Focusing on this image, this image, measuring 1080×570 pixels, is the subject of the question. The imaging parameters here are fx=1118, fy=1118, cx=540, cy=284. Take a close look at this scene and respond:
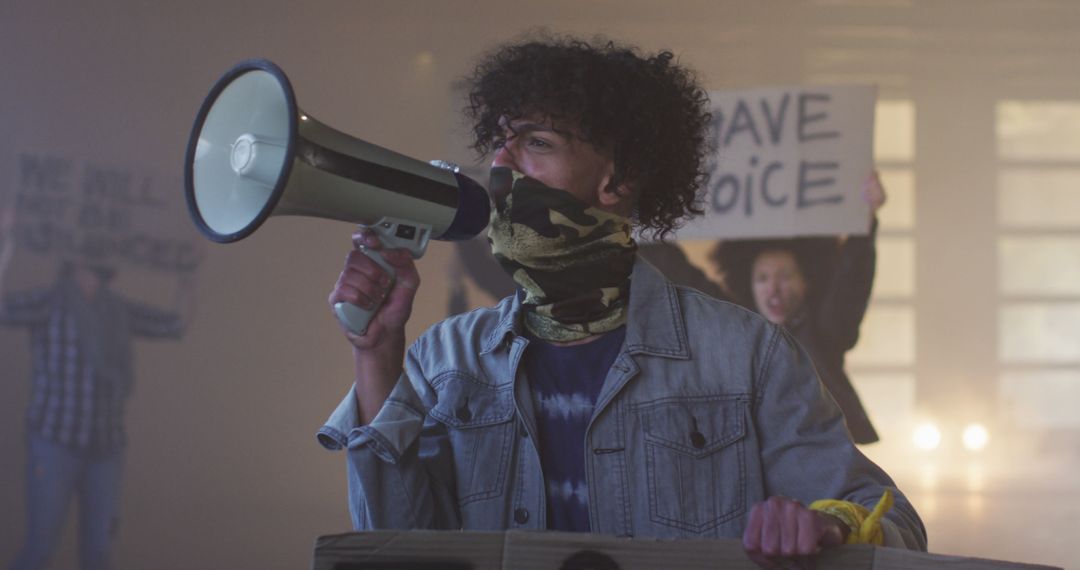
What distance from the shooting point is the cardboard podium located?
1.02 metres

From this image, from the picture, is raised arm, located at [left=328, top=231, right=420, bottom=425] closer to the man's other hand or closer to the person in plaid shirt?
the man's other hand

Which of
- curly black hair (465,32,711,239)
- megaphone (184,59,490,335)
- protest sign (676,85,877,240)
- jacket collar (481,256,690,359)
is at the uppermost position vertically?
protest sign (676,85,877,240)

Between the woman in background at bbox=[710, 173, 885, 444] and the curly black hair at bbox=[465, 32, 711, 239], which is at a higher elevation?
the curly black hair at bbox=[465, 32, 711, 239]

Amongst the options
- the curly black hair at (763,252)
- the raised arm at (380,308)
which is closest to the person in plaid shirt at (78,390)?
the curly black hair at (763,252)

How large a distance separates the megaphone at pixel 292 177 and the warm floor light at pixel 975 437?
3.23m

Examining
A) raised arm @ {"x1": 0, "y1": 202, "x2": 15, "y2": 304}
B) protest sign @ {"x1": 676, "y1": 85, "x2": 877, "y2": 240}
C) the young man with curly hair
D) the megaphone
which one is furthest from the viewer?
raised arm @ {"x1": 0, "y1": 202, "x2": 15, "y2": 304}

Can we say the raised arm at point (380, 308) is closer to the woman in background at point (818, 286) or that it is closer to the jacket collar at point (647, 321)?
the jacket collar at point (647, 321)

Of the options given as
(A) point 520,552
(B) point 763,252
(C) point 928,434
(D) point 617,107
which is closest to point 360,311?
(A) point 520,552

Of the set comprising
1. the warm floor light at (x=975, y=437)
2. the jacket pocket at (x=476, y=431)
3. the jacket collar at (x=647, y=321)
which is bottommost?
the warm floor light at (x=975, y=437)

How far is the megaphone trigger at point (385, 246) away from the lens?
1.29 m

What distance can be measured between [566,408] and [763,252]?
2.62m

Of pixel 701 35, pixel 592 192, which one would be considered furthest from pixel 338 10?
pixel 592 192

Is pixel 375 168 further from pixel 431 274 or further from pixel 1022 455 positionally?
pixel 1022 455

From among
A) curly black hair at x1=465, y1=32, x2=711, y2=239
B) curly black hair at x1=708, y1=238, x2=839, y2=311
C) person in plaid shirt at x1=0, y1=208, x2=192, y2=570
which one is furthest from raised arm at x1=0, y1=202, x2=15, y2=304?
curly black hair at x1=465, y1=32, x2=711, y2=239
